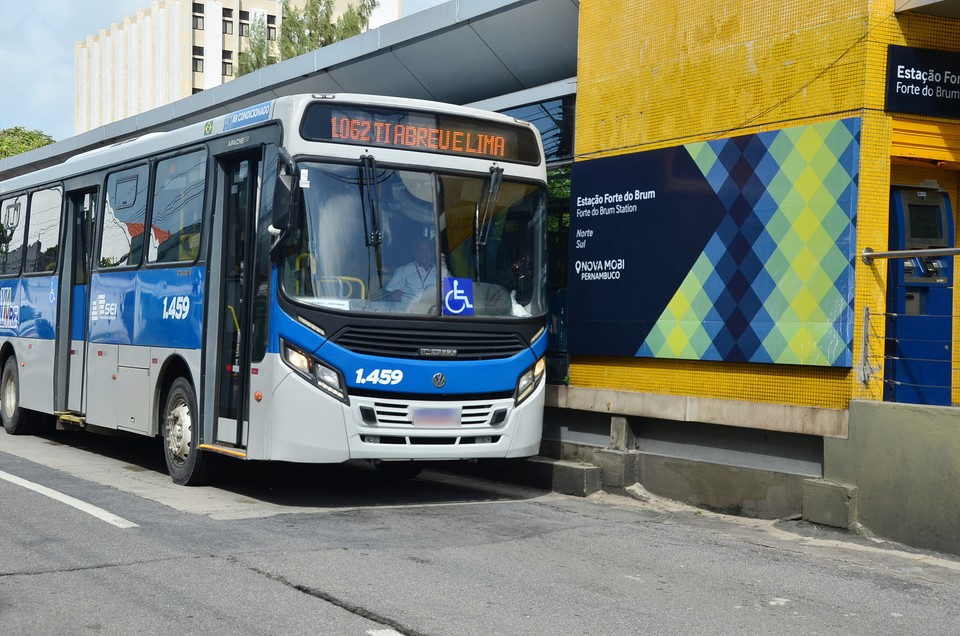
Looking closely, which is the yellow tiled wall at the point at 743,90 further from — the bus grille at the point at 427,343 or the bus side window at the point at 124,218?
the bus side window at the point at 124,218

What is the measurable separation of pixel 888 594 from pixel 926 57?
4.57m

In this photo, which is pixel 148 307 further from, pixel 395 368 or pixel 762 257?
pixel 762 257

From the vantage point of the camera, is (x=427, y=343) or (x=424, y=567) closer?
(x=424, y=567)

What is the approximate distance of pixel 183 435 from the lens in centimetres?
1095

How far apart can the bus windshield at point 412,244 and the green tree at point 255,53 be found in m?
41.7

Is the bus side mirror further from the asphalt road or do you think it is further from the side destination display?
the side destination display

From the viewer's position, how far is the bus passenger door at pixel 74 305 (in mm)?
13383

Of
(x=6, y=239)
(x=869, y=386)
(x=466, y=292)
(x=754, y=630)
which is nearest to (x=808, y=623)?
(x=754, y=630)

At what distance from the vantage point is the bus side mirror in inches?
364

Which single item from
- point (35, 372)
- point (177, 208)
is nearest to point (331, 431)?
point (177, 208)

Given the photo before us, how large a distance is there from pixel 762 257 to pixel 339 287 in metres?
3.57

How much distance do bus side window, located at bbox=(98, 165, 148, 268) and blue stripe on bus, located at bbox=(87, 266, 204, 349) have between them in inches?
7.7

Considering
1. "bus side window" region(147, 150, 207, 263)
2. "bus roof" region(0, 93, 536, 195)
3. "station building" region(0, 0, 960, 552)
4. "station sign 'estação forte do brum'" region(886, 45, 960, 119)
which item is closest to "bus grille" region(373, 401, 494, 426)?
"station building" region(0, 0, 960, 552)

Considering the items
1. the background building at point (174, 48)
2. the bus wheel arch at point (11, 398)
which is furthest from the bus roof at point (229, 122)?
the background building at point (174, 48)
